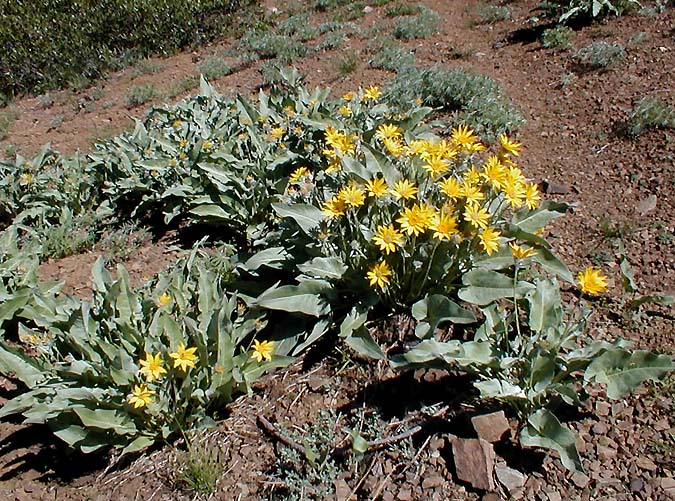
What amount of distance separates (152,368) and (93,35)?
9117mm

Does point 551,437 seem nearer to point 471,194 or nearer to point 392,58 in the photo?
point 471,194

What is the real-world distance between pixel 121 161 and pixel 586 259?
367 centimetres

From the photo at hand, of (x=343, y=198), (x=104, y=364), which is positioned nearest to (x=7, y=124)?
(x=104, y=364)

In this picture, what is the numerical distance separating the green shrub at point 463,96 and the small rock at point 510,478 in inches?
119

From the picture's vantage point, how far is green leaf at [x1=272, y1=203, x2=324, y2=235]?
3.13 m

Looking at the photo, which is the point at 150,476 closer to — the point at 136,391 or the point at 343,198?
the point at 136,391

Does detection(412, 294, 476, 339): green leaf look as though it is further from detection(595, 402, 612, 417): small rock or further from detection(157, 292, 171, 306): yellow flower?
detection(157, 292, 171, 306): yellow flower

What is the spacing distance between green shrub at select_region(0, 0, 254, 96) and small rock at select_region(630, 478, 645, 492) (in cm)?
918

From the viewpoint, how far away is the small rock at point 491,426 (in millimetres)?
2447

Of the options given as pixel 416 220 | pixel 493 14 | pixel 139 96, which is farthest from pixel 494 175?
pixel 139 96

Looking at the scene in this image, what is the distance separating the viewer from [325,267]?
9.71ft

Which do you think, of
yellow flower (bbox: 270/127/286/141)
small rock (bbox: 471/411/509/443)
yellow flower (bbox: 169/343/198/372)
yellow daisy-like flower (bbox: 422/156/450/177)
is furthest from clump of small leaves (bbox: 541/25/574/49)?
yellow flower (bbox: 169/343/198/372)

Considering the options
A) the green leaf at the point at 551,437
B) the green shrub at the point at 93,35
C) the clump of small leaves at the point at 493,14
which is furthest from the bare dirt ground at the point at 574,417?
the green shrub at the point at 93,35

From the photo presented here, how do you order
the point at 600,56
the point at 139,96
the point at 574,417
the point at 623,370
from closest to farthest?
the point at 623,370
the point at 574,417
the point at 600,56
the point at 139,96
